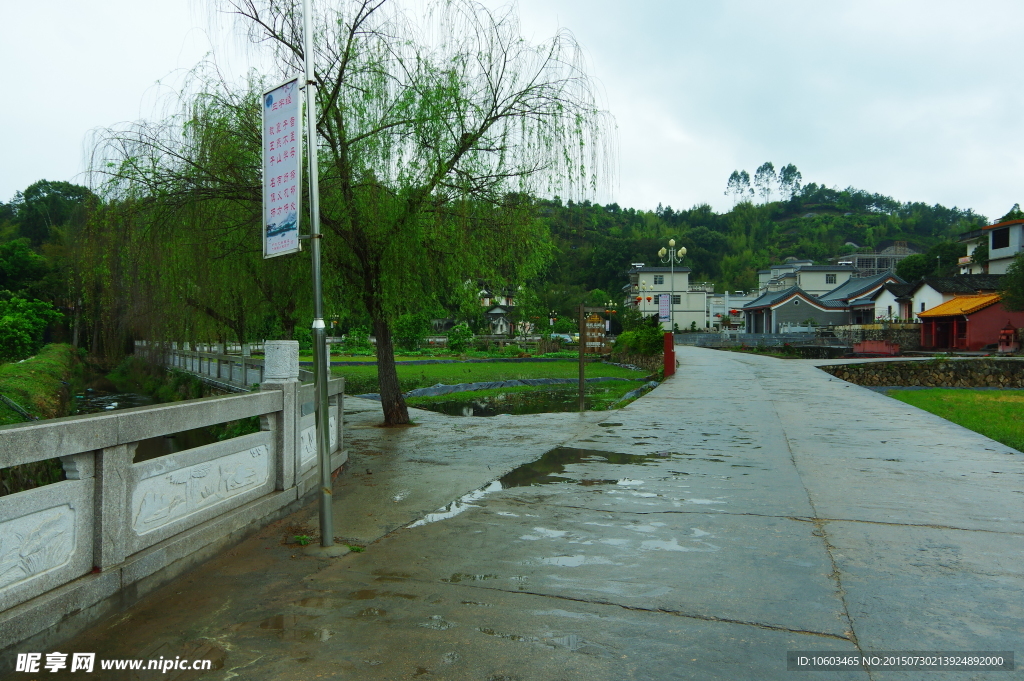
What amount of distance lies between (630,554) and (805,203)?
16004 cm

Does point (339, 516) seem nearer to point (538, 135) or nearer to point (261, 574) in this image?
point (261, 574)

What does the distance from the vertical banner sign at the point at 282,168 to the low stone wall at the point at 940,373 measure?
26.3 m

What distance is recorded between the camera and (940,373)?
27656 millimetres

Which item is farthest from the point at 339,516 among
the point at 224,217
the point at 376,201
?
the point at 224,217

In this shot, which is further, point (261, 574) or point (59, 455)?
point (261, 574)

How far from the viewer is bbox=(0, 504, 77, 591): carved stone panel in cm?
309

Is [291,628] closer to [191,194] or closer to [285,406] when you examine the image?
[285,406]

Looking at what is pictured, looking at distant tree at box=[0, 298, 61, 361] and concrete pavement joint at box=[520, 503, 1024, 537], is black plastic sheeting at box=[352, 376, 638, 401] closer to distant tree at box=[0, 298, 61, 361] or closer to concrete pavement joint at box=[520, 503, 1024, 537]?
distant tree at box=[0, 298, 61, 361]

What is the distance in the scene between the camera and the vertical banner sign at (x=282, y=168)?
4.67m

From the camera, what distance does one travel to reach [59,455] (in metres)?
3.37

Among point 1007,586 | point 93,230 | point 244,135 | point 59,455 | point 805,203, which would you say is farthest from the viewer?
point 805,203

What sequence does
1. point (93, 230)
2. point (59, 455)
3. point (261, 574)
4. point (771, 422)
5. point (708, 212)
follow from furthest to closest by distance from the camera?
point (708, 212) → point (771, 422) → point (93, 230) → point (261, 574) → point (59, 455)

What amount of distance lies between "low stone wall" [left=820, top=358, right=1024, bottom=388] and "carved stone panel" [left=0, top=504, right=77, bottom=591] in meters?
27.7

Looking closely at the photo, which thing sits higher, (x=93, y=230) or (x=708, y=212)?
(x=708, y=212)
